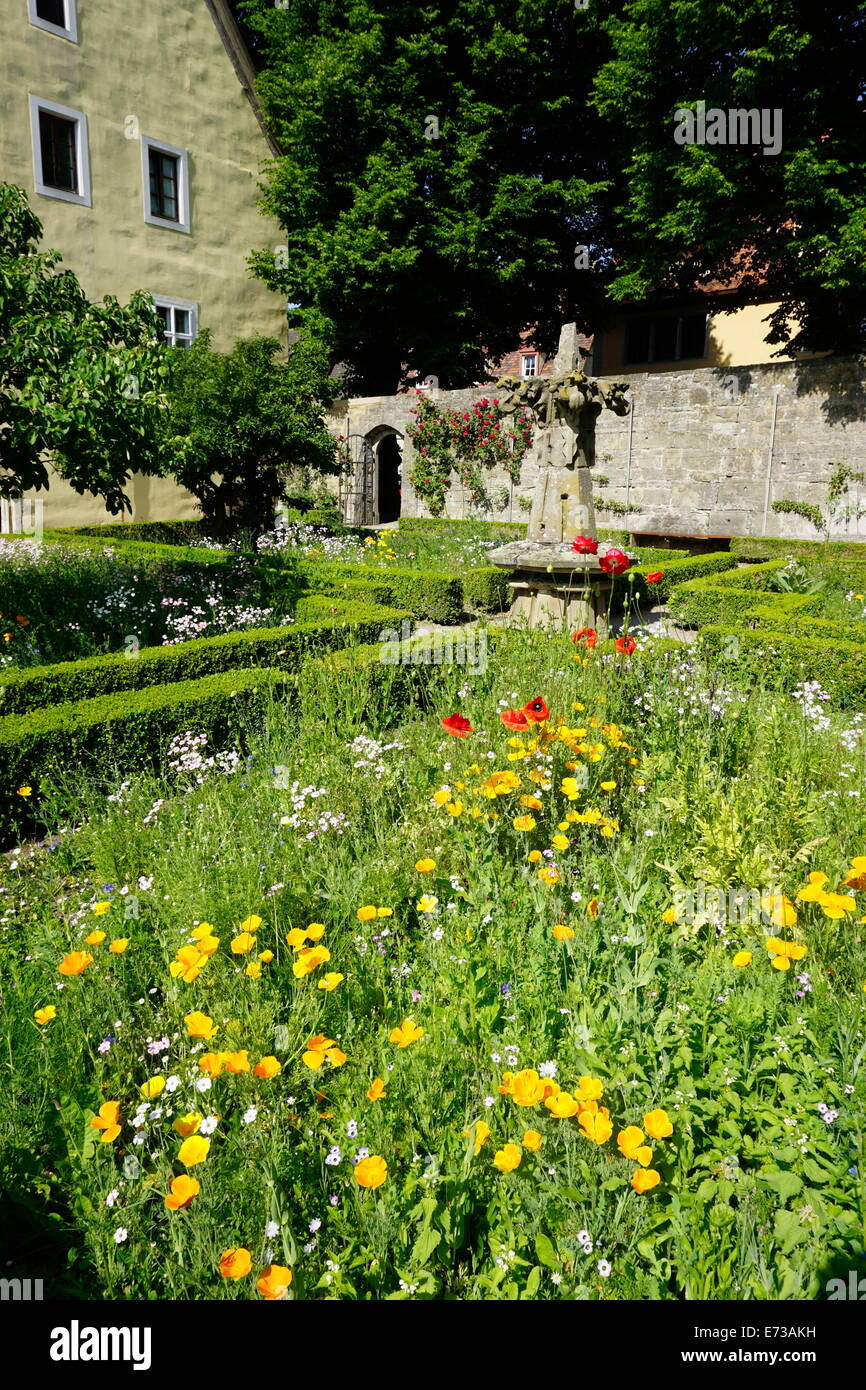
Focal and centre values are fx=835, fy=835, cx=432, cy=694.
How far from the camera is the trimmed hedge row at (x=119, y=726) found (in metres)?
4.70

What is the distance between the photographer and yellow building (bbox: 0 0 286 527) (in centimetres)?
1528

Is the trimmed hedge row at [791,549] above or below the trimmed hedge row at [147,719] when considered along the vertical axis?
above

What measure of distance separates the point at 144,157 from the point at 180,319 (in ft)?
10.2

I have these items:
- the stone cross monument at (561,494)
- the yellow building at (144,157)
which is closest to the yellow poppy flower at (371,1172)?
the stone cross monument at (561,494)

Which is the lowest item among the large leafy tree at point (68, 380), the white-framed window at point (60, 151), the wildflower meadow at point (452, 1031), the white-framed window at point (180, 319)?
the wildflower meadow at point (452, 1031)

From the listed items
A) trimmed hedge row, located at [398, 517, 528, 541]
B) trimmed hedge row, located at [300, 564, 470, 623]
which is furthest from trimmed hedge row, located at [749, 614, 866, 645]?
trimmed hedge row, located at [398, 517, 528, 541]

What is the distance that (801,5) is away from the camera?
12.3 metres

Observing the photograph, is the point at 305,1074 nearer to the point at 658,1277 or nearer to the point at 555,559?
the point at 658,1277

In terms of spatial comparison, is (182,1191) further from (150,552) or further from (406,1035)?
(150,552)

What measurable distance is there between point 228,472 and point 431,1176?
14.4 meters

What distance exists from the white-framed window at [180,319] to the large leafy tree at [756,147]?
376 inches

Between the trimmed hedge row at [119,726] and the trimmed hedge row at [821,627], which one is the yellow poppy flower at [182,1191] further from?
the trimmed hedge row at [821,627]

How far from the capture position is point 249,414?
14117mm

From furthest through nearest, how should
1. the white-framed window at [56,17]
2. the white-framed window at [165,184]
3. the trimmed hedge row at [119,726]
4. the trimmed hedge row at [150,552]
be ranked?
the white-framed window at [165,184]
the white-framed window at [56,17]
the trimmed hedge row at [150,552]
the trimmed hedge row at [119,726]
